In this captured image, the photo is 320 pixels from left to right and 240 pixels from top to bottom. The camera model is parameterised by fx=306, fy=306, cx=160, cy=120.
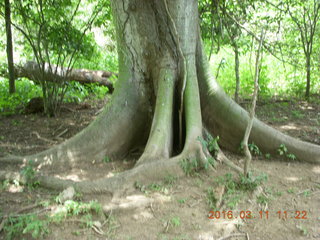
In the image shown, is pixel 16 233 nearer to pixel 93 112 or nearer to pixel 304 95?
pixel 93 112

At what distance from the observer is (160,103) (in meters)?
4.37

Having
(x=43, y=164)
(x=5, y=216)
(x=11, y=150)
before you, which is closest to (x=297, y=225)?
(x=5, y=216)

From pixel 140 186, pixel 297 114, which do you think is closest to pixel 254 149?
pixel 140 186

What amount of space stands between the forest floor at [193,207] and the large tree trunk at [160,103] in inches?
10.9

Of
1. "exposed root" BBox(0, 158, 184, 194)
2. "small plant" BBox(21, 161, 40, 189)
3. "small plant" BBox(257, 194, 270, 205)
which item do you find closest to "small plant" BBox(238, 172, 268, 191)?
"small plant" BBox(257, 194, 270, 205)

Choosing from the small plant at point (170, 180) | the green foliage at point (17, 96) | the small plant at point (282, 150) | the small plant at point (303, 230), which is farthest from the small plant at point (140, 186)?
the green foliage at point (17, 96)

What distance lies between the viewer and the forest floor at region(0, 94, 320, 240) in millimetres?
2820

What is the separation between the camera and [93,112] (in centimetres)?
794

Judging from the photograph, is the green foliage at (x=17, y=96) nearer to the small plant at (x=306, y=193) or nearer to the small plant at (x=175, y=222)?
the small plant at (x=175, y=222)

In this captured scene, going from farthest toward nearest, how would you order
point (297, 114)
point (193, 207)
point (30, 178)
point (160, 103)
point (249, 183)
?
point (297, 114), point (160, 103), point (30, 178), point (249, 183), point (193, 207)

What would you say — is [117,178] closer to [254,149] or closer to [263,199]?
[263,199]
